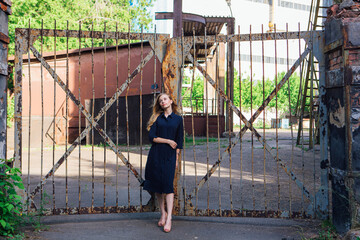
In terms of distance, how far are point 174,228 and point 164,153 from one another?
942 mm

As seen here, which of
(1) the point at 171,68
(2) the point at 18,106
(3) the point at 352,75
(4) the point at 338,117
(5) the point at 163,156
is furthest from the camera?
(1) the point at 171,68

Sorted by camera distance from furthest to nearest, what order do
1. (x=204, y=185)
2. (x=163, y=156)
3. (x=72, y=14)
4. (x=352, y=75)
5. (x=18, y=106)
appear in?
(x=72, y=14) → (x=204, y=185) → (x=18, y=106) → (x=163, y=156) → (x=352, y=75)

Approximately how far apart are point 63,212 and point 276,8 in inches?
1849

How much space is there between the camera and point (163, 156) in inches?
178

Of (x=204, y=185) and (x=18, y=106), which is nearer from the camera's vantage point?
(x=18, y=106)

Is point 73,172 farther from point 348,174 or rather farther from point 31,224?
point 348,174

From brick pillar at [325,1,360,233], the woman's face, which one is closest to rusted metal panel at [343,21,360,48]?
brick pillar at [325,1,360,233]

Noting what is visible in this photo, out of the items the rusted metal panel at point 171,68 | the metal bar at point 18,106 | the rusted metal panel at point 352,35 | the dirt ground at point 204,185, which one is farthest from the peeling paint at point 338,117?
the metal bar at point 18,106

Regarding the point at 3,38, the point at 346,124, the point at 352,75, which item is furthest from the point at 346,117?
the point at 3,38

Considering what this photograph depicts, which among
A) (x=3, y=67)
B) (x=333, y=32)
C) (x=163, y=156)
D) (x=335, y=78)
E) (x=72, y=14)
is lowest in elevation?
(x=163, y=156)

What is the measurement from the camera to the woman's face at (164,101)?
4.57 meters

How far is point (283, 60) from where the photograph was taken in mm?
48875

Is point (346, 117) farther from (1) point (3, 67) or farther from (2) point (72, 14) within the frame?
(2) point (72, 14)

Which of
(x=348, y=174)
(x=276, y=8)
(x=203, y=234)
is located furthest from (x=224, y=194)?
(x=276, y=8)
